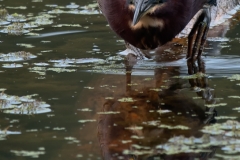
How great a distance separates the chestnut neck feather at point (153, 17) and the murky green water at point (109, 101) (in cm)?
34

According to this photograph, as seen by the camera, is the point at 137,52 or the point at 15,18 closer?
the point at 137,52

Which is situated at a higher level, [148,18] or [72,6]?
[148,18]

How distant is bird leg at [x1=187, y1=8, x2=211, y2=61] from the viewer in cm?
645

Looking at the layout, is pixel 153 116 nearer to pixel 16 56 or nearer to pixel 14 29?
pixel 16 56

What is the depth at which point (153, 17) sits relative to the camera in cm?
545

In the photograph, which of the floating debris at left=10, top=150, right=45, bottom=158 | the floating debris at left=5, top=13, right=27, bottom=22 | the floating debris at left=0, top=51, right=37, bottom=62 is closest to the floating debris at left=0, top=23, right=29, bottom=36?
the floating debris at left=5, top=13, right=27, bottom=22

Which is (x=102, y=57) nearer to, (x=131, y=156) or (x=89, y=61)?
(x=89, y=61)

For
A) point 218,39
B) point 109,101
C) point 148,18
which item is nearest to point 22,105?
point 109,101

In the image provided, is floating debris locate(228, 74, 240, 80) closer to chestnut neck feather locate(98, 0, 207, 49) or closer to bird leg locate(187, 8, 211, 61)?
chestnut neck feather locate(98, 0, 207, 49)

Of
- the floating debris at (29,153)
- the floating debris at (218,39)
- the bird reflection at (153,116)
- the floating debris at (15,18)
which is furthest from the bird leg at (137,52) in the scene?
the floating debris at (29,153)

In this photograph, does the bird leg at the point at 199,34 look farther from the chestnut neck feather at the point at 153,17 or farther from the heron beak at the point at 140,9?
the heron beak at the point at 140,9

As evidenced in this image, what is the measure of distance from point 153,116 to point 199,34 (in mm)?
2034

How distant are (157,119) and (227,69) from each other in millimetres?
1626

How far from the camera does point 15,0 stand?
9594mm
